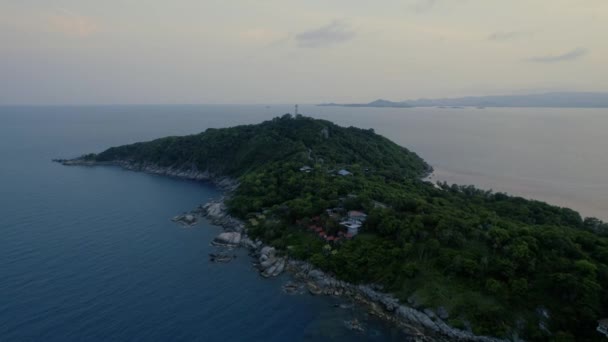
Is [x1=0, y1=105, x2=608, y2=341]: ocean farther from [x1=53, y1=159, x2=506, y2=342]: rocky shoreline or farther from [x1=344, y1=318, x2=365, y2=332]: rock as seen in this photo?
[x1=53, y1=159, x2=506, y2=342]: rocky shoreline

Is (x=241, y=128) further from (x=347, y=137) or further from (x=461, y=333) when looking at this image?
(x=461, y=333)

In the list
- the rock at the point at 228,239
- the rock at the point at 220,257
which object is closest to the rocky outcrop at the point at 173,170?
the rock at the point at 228,239

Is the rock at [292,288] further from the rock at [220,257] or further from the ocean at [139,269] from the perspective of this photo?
the rock at [220,257]

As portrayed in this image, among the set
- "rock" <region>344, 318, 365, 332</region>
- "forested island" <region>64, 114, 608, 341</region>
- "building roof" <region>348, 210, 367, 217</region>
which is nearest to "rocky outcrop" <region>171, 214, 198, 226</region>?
"forested island" <region>64, 114, 608, 341</region>

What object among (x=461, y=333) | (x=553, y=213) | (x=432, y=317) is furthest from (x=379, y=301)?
(x=553, y=213)

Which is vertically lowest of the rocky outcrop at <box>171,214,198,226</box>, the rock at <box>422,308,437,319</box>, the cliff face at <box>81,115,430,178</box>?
the rock at <box>422,308,437,319</box>

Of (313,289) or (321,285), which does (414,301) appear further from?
(313,289)

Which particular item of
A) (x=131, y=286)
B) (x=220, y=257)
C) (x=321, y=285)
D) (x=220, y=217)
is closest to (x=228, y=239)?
(x=220, y=257)
